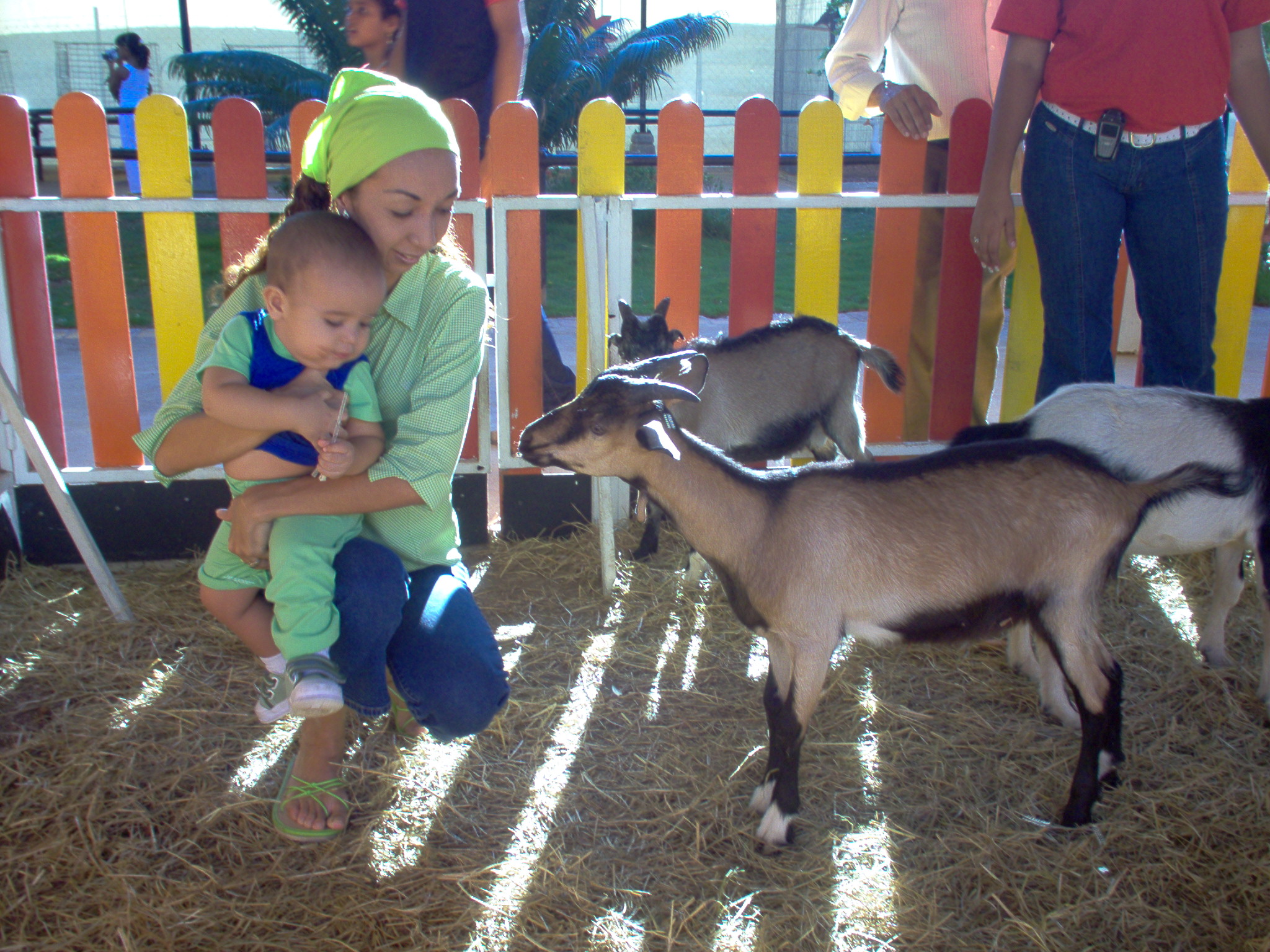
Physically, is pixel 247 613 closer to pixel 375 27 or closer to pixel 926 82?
pixel 375 27

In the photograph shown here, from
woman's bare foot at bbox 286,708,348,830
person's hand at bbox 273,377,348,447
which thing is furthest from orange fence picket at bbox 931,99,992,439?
woman's bare foot at bbox 286,708,348,830

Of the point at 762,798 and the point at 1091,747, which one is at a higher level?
the point at 1091,747

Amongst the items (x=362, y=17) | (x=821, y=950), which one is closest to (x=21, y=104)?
(x=362, y=17)

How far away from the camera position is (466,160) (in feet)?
14.0

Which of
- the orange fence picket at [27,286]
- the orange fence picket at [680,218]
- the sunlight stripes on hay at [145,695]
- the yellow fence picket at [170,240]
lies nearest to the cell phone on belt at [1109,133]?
the orange fence picket at [680,218]

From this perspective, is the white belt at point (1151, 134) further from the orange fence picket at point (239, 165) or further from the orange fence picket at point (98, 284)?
the orange fence picket at point (98, 284)

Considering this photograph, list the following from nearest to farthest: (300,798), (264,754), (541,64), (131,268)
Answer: (300,798) < (264,754) < (131,268) < (541,64)

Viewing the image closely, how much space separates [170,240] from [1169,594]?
4.34 metres

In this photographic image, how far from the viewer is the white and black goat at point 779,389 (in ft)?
13.8

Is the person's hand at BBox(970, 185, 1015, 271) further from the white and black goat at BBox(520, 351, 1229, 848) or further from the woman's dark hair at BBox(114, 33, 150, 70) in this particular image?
the woman's dark hair at BBox(114, 33, 150, 70)

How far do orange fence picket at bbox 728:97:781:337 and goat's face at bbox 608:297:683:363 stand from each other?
23.2 inches

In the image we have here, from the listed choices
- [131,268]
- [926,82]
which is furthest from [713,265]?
[926,82]

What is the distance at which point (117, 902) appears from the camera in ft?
7.50

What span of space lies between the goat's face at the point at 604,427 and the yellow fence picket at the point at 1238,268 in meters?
3.25
